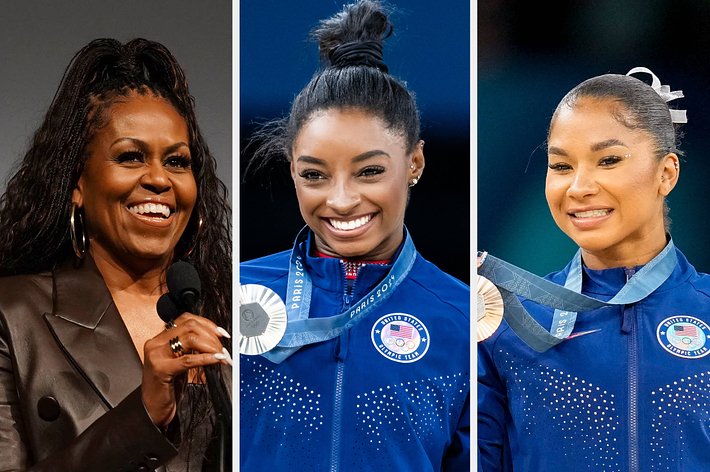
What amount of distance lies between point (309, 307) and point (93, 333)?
0.69m

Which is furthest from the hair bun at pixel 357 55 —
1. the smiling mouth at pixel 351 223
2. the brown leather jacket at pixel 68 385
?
the brown leather jacket at pixel 68 385

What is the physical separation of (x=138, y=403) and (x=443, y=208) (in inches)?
46.7

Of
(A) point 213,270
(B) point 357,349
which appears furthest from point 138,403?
(B) point 357,349

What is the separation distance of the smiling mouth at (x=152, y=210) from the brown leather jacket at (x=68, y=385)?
11.7 inches

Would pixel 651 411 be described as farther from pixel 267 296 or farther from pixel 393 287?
pixel 267 296

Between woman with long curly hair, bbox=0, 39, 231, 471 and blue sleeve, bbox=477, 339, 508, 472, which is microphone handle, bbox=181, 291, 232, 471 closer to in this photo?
woman with long curly hair, bbox=0, 39, 231, 471

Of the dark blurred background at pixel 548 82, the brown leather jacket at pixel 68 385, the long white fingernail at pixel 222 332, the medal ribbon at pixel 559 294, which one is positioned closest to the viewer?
the brown leather jacket at pixel 68 385

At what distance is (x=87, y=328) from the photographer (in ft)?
8.52

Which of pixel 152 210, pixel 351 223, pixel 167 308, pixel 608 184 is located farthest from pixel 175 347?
pixel 608 184

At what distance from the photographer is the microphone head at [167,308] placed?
2568 mm

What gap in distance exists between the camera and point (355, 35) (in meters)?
2.82

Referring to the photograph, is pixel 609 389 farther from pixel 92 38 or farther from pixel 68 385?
pixel 92 38

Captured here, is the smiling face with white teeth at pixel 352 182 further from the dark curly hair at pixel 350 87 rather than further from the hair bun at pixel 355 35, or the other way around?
the hair bun at pixel 355 35

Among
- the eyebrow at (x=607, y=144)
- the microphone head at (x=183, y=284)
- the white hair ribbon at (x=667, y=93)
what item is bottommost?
the microphone head at (x=183, y=284)
